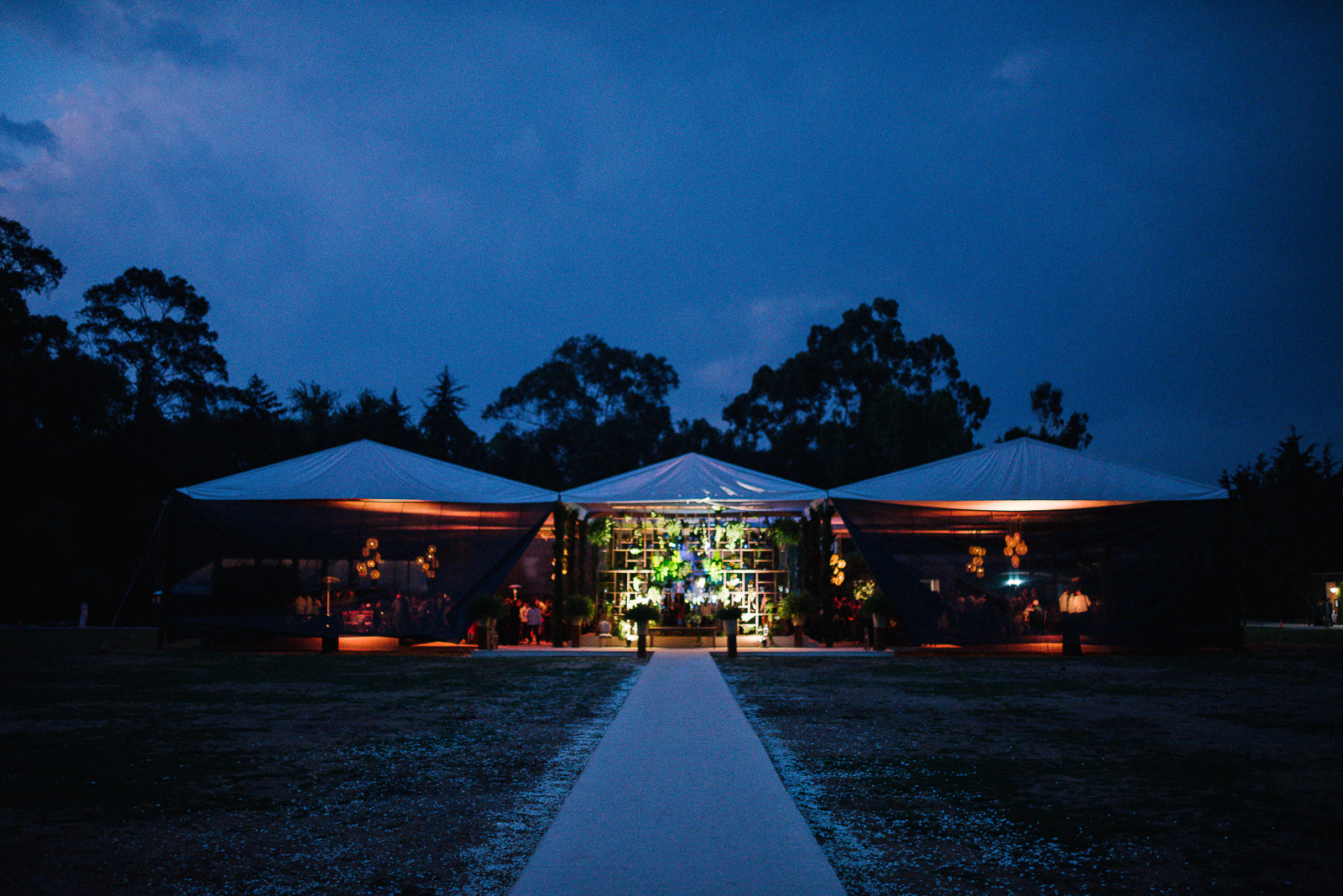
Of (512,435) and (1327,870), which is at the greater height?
(512,435)

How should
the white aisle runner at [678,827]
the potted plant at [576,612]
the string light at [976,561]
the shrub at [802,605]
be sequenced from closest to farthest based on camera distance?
1. the white aisle runner at [678,827]
2. the string light at [976,561]
3. the potted plant at [576,612]
4. the shrub at [802,605]

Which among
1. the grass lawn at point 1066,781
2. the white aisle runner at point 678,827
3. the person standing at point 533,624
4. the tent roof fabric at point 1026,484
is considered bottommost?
the grass lawn at point 1066,781

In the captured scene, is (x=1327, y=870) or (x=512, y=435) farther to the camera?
(x=512, y=435)

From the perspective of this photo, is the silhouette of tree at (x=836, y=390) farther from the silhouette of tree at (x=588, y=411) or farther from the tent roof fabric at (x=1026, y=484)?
the tent roof fabric at (x=1026, y=484)

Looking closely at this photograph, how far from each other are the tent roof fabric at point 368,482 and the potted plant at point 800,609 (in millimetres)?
4730

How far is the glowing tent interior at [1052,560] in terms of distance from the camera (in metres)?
14.5

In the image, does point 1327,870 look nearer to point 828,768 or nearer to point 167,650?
point 828,768

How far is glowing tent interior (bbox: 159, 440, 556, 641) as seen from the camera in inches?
593

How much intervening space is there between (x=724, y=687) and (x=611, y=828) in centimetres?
564

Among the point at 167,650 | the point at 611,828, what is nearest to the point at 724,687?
the point at 611,828

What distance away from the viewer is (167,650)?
47.5 feet

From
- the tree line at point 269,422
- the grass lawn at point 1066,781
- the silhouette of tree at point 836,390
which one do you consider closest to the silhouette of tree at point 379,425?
the tree line at point 269,422

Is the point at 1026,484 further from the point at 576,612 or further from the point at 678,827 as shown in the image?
the point at 678,827

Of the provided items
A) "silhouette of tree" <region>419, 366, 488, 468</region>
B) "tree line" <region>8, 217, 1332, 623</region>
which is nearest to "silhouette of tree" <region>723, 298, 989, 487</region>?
"tree line" <region>8, 217, 1332, 623</region>
